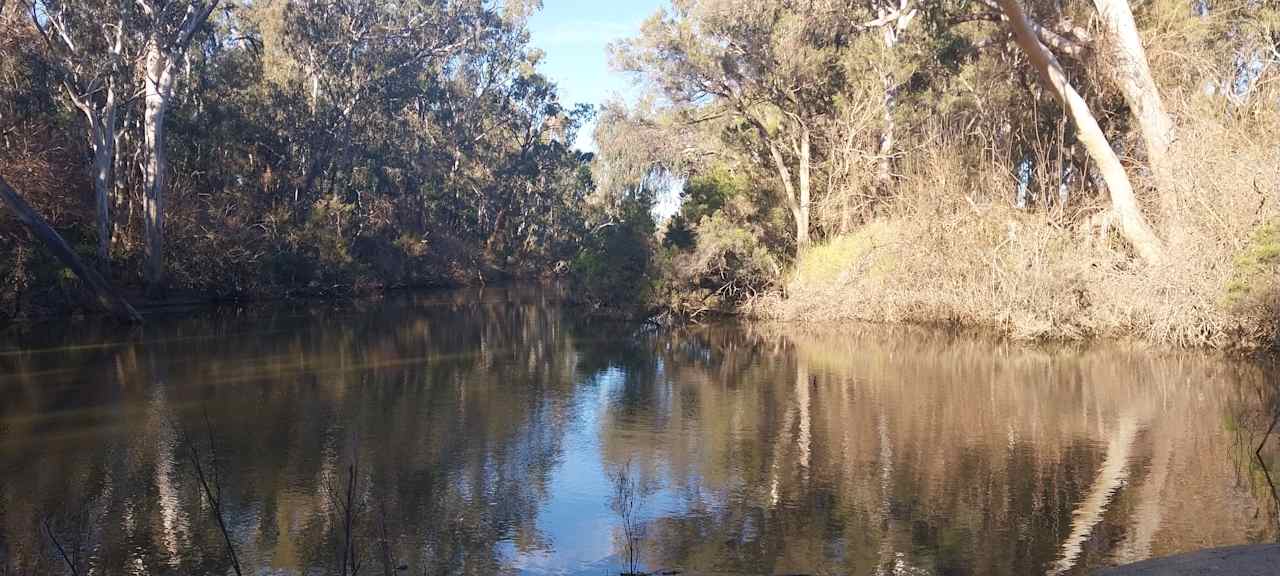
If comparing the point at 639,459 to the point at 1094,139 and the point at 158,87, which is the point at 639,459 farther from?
the point at 158,87

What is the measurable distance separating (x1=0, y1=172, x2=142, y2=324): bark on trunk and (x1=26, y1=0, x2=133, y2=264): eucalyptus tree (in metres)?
2.93

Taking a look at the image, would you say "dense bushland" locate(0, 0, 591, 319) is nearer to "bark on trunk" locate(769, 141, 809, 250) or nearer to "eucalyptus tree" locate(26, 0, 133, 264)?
"eucalyptus tree" locate(26, 0, 133, 264)

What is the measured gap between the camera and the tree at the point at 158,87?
29.6 metres

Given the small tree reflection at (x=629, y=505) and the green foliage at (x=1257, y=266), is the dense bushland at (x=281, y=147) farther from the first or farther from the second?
the green foliage at (x=1257, y=266)

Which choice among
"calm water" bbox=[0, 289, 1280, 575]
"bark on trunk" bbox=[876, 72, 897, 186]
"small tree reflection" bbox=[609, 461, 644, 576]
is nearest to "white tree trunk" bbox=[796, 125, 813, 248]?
"bark on trunk" bbox=[876, 72, 897, 186]

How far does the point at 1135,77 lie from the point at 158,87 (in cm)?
2641

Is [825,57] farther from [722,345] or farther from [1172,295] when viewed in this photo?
[1172,295]

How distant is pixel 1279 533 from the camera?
7.75m

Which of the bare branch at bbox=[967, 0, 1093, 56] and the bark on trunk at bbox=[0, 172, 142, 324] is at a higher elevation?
the bare branch at bbox=[967, 0, 1093, 56]

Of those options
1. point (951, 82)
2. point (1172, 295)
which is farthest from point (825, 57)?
point (1172, 295)

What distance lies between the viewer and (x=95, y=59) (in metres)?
28.2

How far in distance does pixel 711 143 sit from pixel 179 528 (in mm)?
24854

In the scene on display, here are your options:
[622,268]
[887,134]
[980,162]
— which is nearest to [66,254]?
[622,268]

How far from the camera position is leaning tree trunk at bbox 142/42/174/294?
3000cm
